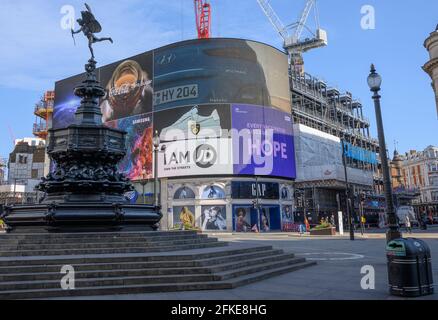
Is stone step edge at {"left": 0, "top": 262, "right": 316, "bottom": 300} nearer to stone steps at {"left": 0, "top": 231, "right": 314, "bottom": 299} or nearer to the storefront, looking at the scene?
stone steps at {"left": 0, "top": 231, "right": 314, "bottom": 299}

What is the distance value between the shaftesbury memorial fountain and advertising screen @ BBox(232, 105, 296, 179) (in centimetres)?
3576

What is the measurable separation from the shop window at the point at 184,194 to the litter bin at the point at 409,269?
43828 millimetres

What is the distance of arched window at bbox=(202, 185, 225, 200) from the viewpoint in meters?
49.6

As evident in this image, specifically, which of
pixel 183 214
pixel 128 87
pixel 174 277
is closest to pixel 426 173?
pixel 183 214

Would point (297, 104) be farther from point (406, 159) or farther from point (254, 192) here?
point (406, 159)

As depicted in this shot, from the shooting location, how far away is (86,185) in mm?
12852

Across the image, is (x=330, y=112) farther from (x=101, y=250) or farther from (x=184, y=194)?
(x=101, y=250)

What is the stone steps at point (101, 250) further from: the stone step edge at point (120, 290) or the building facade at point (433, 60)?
the building facade at point (433, 60)

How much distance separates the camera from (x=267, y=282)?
9391 mm

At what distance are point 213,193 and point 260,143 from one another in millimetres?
9386

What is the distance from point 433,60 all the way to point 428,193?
90517 millimetres

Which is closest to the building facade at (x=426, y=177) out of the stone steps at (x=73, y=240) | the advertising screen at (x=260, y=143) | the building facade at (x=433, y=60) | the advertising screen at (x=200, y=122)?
the advertising screen at (x=260, y=143)

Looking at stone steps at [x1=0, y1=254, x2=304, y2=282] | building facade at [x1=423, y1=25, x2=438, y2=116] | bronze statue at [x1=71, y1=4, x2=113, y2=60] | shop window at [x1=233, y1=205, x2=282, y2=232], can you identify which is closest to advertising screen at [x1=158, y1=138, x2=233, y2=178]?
shop window at [x1=233, y1=205, x2=282, y2=232]
